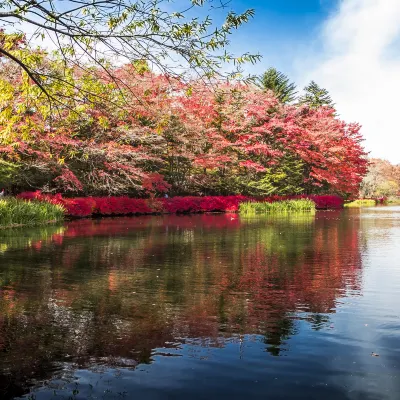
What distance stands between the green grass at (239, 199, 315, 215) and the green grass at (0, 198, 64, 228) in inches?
575

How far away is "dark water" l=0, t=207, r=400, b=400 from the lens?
12.6 feet

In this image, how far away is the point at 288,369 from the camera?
410cm

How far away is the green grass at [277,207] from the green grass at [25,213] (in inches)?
575

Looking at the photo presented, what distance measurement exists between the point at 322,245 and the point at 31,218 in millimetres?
12856

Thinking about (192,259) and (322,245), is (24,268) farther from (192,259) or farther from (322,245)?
(322,245)

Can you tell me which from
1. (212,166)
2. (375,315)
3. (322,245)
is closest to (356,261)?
(322,245)

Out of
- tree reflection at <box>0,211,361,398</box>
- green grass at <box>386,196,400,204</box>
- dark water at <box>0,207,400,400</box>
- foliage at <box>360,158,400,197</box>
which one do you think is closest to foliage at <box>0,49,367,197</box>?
tree reflection at <box>0,211,361,398</box>

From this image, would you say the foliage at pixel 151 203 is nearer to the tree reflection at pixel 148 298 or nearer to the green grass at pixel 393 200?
the tree reflection at pixel 148 298

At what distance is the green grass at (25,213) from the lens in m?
19.1

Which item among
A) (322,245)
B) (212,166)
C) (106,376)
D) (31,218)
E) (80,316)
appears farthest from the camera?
(212,166)

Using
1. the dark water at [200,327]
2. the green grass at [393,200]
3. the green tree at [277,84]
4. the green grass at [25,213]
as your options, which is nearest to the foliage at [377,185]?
the green grass at [393,200]

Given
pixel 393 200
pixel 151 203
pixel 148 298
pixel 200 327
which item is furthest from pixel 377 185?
pixel 200 327

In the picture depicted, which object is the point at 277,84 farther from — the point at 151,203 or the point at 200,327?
the point at 200,327

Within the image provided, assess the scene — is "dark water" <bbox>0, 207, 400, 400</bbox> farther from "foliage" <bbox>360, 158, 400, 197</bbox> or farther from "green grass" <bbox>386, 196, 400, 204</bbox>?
"green grass" <bbox>386, 196, 400, 204</bbox>
